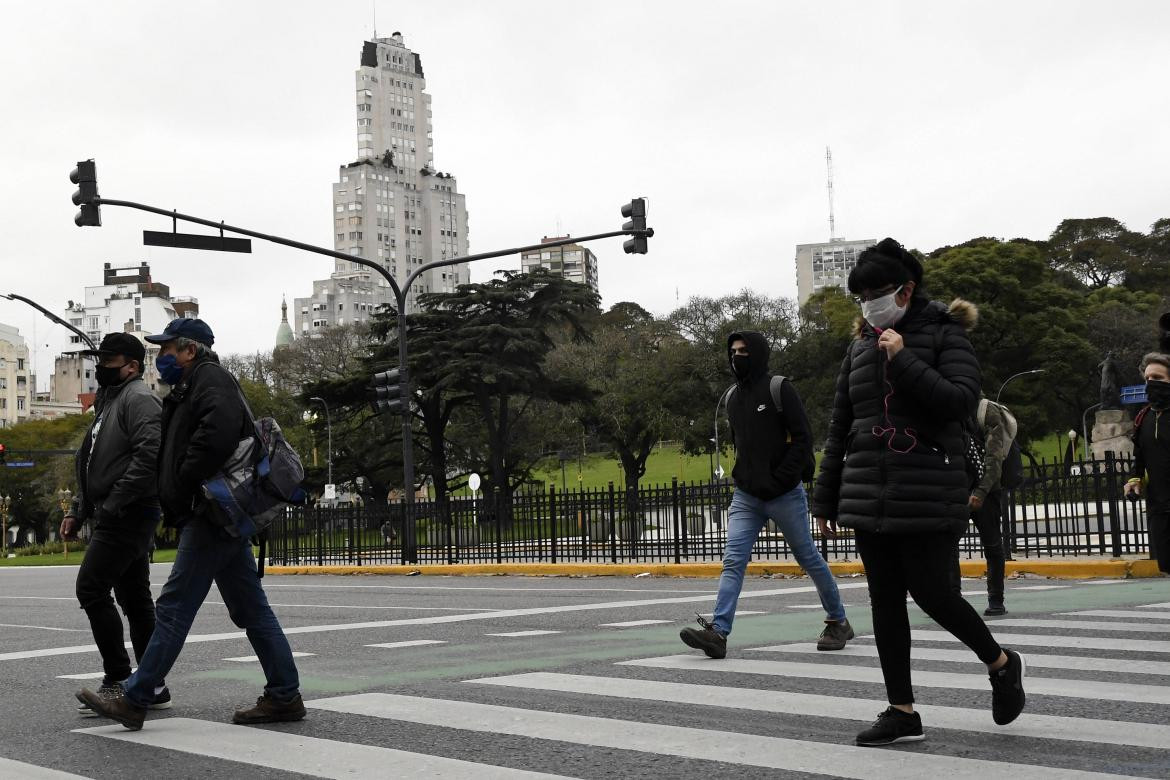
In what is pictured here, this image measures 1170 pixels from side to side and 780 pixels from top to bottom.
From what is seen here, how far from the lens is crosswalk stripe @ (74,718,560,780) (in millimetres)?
4953

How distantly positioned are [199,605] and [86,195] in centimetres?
1593

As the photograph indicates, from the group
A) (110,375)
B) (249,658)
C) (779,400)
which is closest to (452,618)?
(249,658)

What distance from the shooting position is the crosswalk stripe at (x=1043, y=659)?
7.00 m

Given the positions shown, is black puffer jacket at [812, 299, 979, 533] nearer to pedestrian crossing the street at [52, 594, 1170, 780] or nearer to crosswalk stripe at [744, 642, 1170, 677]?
pedestrian crossing the street at [52, 594, 1170, 780]

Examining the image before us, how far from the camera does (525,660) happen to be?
8398 mm

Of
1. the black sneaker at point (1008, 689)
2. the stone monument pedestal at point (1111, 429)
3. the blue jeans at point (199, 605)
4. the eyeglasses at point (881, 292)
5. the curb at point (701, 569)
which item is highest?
the stone monument pedestal at point (1111, 429)

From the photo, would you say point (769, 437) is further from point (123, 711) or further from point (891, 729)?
point (123, 711)

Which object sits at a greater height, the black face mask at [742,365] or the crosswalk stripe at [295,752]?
the black face mask at [742,365]

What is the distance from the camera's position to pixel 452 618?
1214 cm

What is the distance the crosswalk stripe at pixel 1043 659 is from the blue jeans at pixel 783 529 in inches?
10.6

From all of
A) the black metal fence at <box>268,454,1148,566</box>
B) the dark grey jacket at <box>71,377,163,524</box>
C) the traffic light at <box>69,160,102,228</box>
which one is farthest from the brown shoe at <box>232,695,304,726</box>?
the traffic light at <box>69,160,102,228</box>

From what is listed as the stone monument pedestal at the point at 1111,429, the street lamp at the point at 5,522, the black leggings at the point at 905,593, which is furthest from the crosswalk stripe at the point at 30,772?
the street lamp at the point at 5,522

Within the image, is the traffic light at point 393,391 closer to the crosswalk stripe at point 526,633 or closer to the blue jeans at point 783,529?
the crosswalk stripe at point 526,633

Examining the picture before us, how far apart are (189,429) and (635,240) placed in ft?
58.5
